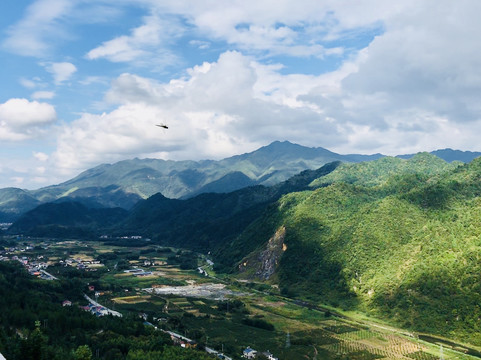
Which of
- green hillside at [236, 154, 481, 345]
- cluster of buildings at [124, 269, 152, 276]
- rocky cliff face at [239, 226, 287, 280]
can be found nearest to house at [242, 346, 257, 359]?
green hillside at [236, 154, 481, 345]

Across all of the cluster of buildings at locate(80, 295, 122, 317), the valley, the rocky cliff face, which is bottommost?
the valley

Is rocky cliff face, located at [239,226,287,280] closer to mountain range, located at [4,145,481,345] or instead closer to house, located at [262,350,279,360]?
mountain range, located at [4,145,481,345]

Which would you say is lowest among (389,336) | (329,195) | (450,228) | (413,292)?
(389,336)

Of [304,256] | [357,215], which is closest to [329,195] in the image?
[357,215]

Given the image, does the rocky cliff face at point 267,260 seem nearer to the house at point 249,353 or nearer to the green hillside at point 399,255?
the green hillside at point 399,255

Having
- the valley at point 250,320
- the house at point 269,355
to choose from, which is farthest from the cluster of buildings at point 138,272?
the house at point 269,355

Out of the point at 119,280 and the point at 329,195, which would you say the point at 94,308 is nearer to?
the point at 119,280
